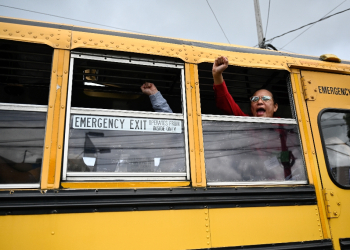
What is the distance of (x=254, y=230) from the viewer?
183 cm

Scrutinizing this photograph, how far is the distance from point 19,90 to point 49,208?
180 centimetres

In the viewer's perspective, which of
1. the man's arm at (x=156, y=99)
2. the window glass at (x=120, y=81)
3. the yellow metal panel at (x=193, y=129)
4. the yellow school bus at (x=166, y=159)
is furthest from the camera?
the man's arm at (x=156, y=99)

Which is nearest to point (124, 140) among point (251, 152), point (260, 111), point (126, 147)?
point (126, 147)

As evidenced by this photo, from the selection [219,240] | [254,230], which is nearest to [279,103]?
[254,230]

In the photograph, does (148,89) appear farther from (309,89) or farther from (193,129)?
(309,89)

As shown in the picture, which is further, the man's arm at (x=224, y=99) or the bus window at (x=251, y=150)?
the man's arm at (x=224, y=99)

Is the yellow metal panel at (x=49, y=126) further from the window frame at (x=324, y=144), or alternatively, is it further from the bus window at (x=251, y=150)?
the window frame at (x=324, y=144)

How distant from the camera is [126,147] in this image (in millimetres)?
1820

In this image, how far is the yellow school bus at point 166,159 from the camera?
5.13 ft

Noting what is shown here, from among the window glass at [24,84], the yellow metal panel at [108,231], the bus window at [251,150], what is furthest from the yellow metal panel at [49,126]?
the bus window at [251,150]

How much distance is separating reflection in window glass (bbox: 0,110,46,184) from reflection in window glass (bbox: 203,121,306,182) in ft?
3.71

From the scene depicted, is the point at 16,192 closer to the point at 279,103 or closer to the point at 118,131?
the point at 118,131

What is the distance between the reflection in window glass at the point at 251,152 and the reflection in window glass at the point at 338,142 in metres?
0.30

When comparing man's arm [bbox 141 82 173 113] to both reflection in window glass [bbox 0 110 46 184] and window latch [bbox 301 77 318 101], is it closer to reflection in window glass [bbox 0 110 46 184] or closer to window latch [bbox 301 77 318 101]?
reflection in window glass [bbox 0 110 46 184]
